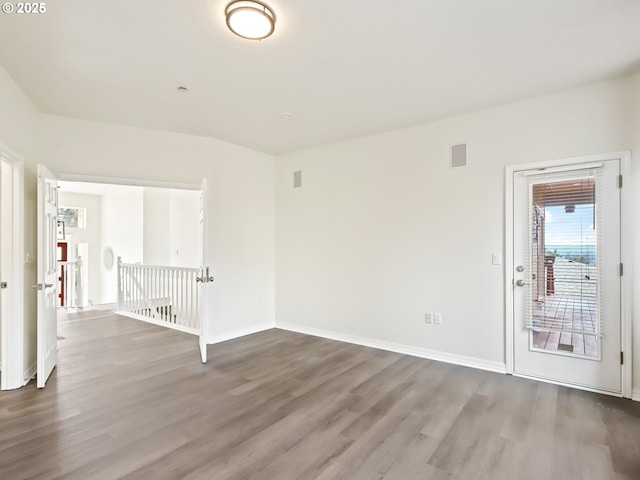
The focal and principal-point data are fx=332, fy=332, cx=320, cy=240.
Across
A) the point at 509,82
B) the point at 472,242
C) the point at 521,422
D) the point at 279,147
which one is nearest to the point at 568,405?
the point at 521,422

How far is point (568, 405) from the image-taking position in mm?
2818

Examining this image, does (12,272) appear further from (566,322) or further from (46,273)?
(566,322)

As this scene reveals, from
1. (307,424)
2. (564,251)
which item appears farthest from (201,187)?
(564,251)

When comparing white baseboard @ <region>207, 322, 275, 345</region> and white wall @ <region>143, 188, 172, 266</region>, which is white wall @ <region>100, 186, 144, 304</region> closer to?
white wall @ <region>143, 188, 172, 266</region>

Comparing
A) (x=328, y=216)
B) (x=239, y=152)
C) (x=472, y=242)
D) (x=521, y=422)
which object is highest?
(x=239, y=152)

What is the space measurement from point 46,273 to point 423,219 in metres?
4.13

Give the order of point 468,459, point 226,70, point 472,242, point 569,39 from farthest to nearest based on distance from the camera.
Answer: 1. point 472,242
2. point 226,70
3. point 569,39
4. point 468,459

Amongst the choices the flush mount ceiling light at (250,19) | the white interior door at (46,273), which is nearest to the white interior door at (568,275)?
the flush mount ceiling light at (250,19)

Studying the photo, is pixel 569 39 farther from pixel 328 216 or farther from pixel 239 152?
pixel 239 152

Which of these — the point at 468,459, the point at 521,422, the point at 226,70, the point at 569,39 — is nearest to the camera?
the point at 468,459

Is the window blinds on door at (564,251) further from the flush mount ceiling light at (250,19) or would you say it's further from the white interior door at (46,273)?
the white interior door at (46,273)

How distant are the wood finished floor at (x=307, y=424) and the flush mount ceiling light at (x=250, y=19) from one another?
278 centimetres

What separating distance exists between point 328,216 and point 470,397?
2.91 metres

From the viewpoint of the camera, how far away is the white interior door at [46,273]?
10.4 ft
